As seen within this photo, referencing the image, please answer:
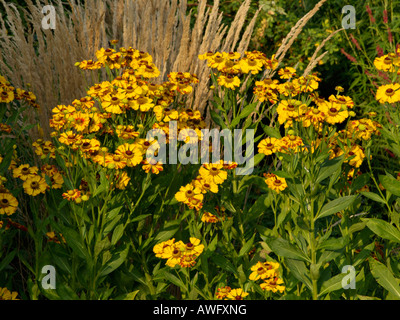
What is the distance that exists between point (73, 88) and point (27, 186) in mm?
871

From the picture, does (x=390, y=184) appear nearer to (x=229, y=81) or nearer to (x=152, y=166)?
(x=229, y=81)

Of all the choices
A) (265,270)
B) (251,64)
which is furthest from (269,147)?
(265,270)

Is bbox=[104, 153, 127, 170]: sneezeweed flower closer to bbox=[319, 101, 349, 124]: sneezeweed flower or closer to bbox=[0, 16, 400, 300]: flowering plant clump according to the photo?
bbox=[0, 16, 400, 300]: flowering plant clump

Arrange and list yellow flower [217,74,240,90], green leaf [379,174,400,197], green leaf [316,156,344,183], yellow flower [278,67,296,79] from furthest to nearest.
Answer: yellow flower [278,67,296,79], yellow flower [217,74,240,90], green leaf [379,174,400,197], green leaf [316,156,344,183]

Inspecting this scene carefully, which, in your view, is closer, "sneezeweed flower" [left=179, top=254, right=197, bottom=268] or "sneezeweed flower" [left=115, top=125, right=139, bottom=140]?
"sneezeweed flower" [left=179, top=254, right=197, bottom=268]

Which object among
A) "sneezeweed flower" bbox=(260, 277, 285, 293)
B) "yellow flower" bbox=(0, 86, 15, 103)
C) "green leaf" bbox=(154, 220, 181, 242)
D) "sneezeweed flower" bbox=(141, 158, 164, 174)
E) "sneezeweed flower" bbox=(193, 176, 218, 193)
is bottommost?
"sneezeweed flower" bbox=(260, 277, 285, 293)

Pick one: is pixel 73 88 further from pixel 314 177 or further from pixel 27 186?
pixel 314 177

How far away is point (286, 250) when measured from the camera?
1712mm

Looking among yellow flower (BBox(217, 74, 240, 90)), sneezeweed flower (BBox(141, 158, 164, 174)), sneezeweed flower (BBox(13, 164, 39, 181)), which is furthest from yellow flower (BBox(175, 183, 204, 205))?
sneezeweed flower (BBox(13, 164, 39, 181))

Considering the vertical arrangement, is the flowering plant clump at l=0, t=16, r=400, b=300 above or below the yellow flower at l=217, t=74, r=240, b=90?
below

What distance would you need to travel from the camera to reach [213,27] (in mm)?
2672

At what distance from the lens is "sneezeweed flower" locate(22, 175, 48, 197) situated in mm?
1820

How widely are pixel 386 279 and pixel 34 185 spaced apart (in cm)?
128

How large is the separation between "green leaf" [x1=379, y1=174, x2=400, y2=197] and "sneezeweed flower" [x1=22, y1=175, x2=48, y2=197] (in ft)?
3.91
